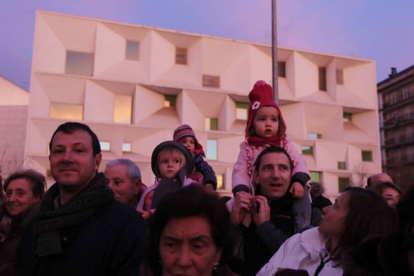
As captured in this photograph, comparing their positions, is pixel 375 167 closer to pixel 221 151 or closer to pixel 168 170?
pixel 221 151

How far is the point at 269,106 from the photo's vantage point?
4059 millimetres

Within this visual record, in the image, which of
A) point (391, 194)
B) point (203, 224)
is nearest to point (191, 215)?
point (203, 224)

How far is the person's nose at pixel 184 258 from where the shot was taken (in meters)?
1.96

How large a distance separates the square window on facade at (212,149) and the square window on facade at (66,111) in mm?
8295

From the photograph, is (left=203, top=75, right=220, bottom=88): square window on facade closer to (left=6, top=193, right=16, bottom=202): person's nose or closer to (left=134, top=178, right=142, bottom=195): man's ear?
(left=134, top=178, right=142, bottom=195): man's ear

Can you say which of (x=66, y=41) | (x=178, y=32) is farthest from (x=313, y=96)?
(x=66, y=41)

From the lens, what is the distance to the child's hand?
314cm

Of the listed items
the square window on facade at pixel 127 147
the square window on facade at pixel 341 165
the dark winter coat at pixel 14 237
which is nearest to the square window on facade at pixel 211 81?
the square window on facade at pixel 127 147

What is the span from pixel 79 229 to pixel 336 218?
1709 millimetres

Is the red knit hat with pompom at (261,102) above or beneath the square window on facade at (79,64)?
beneath

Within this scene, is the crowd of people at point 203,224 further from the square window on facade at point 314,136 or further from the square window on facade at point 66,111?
the square window on facade at point 314,136

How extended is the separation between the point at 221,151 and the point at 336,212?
23.2m

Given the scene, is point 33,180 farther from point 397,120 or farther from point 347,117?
point 397,120

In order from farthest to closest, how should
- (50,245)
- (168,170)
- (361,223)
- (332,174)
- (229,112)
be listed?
(332,174) < (229,112) < (168,170) < (361,223) < (50,245)
